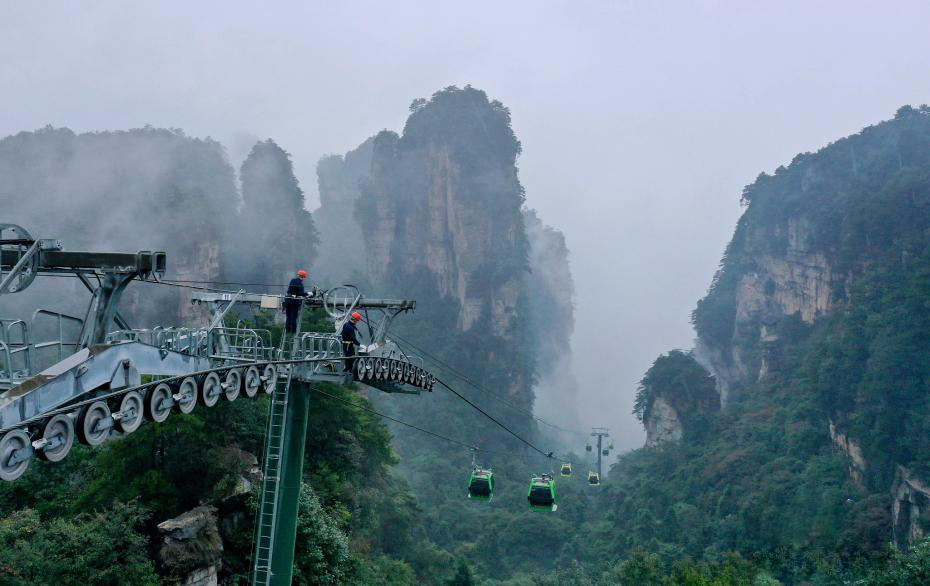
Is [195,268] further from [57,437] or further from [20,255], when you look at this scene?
[57,437]

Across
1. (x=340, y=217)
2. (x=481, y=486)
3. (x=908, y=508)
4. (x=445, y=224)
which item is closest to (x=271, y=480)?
(x=481, y=486)

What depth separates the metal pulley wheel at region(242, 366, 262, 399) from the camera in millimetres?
9172

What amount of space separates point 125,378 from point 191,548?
8.63m

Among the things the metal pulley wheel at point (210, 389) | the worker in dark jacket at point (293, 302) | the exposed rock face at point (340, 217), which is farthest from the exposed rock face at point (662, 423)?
the metal pulley wheel at point (210, 389)

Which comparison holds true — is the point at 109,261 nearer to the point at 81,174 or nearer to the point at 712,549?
the point at 712,549

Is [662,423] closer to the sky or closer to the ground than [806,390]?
closer to the ground

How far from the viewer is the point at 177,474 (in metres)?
16.1

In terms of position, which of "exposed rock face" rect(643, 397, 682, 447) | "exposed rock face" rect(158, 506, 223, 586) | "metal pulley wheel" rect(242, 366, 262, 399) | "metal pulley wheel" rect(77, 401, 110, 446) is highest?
"exposed rock face" rect(643, 397, 682, 447)

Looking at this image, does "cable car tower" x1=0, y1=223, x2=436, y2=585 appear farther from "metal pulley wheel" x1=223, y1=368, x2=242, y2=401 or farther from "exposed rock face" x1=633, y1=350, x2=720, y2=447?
"exposed rock face" x1=633, y1=350, x2=720, y2=447

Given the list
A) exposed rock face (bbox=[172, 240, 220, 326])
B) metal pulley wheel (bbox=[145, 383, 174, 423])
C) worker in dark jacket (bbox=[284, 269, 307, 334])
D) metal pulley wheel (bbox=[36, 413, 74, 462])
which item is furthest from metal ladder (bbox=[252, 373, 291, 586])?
exposed rock face (bbox=[172, 240, 220, 326])

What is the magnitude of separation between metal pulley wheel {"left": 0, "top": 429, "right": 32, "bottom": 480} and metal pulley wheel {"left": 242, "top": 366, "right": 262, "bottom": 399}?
11.9ft

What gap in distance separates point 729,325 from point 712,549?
4222 cm

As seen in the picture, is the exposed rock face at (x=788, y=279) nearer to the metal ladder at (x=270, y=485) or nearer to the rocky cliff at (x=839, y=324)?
the rocky cliff at (x=839, y=324)

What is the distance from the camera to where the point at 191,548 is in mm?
14227
